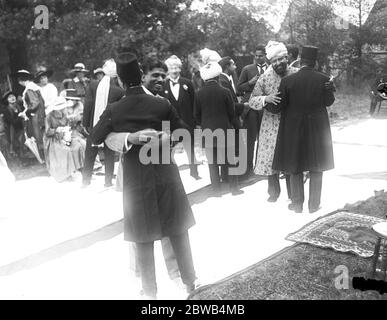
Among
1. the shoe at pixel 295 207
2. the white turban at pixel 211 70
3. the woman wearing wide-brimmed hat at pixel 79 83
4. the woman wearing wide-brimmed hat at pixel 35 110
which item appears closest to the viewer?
the shoe at pixel 295 207

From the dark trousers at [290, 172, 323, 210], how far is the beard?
1202 millimetres

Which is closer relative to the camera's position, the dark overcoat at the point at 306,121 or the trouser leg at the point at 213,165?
the dark overcoat at the point at 306,121

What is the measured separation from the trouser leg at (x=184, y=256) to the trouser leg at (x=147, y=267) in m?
0.19

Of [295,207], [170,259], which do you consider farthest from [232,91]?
[170,259]

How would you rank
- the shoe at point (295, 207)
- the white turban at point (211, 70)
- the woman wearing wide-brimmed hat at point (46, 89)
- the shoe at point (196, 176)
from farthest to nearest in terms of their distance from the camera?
the woman wearing wide-brimmed hat at point (46, 89)
the shoe at point (196, 176)
the white turban at point (211, 70)
the shoe at point (295, 207)

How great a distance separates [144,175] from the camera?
142 inches

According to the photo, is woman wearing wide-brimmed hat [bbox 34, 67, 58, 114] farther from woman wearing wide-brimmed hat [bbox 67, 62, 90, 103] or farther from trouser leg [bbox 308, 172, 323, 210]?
trouser leg [bbox 308, 172, 323, 210]

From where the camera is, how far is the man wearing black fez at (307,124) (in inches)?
219

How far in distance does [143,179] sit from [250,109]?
3.86 m

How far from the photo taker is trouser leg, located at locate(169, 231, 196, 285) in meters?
3.76

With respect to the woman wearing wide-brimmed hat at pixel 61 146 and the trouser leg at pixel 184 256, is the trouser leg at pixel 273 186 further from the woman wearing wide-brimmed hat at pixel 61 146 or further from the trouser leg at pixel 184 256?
the woman wearing wide-brimmed hat at pixel 61 146

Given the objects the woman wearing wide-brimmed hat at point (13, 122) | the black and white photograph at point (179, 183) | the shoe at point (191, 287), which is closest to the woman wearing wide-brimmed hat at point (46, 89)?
the black and white photograph at point (179, 183)

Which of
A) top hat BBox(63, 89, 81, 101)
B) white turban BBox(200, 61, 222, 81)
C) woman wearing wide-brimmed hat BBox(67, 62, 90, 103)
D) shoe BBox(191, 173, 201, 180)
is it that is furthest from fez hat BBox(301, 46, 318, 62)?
woman wearing wide-brimmed hat BBox(67, 62, 90, 103)

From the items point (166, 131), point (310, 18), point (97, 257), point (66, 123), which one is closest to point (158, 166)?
point (166, 131)
